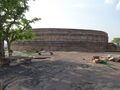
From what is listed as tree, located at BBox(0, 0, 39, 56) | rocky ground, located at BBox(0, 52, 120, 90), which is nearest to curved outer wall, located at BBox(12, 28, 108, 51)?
tree, located at BBox(0, 0, 39, 56)

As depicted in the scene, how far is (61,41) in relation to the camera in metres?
26.0

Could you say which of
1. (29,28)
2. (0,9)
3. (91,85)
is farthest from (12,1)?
(91,85)

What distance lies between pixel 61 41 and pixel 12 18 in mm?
10557

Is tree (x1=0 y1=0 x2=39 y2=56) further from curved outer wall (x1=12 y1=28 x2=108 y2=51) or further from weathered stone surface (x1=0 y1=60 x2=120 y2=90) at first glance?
curved outer wall (x1=12 y1=28 x2=108 y2=51)

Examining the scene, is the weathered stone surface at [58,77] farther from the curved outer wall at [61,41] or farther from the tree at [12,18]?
the curved outer wall at [61,41]

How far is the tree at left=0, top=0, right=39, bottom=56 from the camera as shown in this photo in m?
15.2

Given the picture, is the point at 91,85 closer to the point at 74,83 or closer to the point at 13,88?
the point at 74,83

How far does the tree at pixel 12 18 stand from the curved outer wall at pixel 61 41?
8.80 meters

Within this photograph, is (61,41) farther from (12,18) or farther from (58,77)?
(58,77)

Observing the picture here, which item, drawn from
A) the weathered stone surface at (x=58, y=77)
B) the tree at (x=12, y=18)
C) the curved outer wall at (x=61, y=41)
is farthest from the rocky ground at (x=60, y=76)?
the curved outer wall at (x=61, y=41)

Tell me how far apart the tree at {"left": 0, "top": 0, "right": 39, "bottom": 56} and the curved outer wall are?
8.80 m

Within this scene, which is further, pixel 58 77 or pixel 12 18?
pixel 12 18

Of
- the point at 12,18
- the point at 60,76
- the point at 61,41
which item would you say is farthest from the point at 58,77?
the point at 61,41

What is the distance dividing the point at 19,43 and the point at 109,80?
18.7 meters
